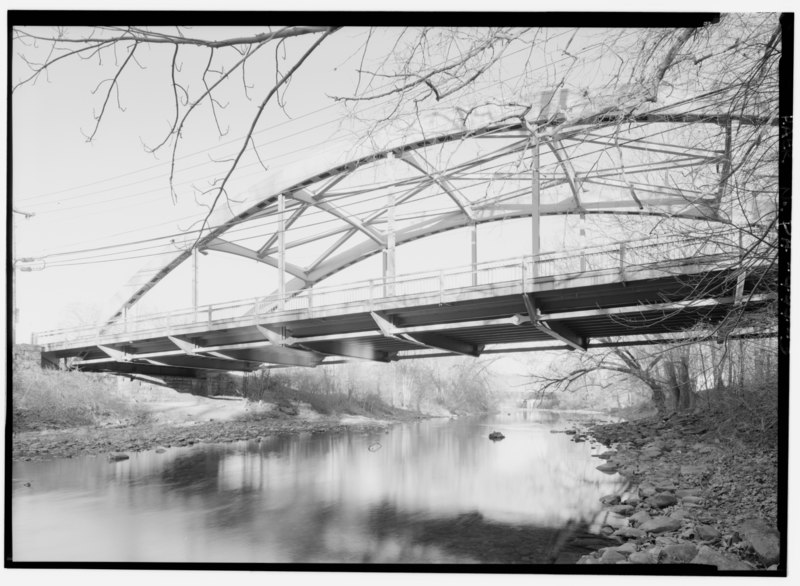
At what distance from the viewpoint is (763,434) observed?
155 inches

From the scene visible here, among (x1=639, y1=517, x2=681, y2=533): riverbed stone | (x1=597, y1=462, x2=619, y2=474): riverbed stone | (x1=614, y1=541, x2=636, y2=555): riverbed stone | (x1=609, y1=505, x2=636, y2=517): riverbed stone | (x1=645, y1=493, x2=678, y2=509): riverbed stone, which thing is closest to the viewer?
(x1=614, y1=541, x2=636, y2=555): riverbed stone

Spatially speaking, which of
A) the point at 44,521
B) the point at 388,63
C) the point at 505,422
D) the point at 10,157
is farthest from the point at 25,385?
the point at 505,422

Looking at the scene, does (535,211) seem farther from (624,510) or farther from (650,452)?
(650,452)

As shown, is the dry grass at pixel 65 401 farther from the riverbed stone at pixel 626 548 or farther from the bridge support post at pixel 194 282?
the riverbed stone at pixel 626 548

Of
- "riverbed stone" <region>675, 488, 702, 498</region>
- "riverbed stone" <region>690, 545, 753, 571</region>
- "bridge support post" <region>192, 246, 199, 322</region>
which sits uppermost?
"bridge support post" <region>192, 246, 199, 322</region>

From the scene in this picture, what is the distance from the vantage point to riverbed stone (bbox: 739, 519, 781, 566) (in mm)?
3436

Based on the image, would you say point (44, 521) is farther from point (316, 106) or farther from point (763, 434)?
point (763, 434)

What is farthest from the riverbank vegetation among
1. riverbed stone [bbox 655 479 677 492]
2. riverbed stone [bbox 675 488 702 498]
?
riverbed stone [bbox 655 479 677 492]

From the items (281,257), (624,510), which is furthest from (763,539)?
(281,257)

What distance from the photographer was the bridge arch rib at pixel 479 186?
3.27 metres

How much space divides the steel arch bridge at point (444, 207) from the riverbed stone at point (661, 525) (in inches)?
55.8

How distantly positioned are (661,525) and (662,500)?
57 centimetres

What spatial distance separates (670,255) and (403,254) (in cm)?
233

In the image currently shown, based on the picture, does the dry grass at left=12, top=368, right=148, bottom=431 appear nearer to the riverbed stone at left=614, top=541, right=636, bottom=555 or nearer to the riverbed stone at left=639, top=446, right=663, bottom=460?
the riverbed stone at left=614, top=541, right=636, bottom=555
